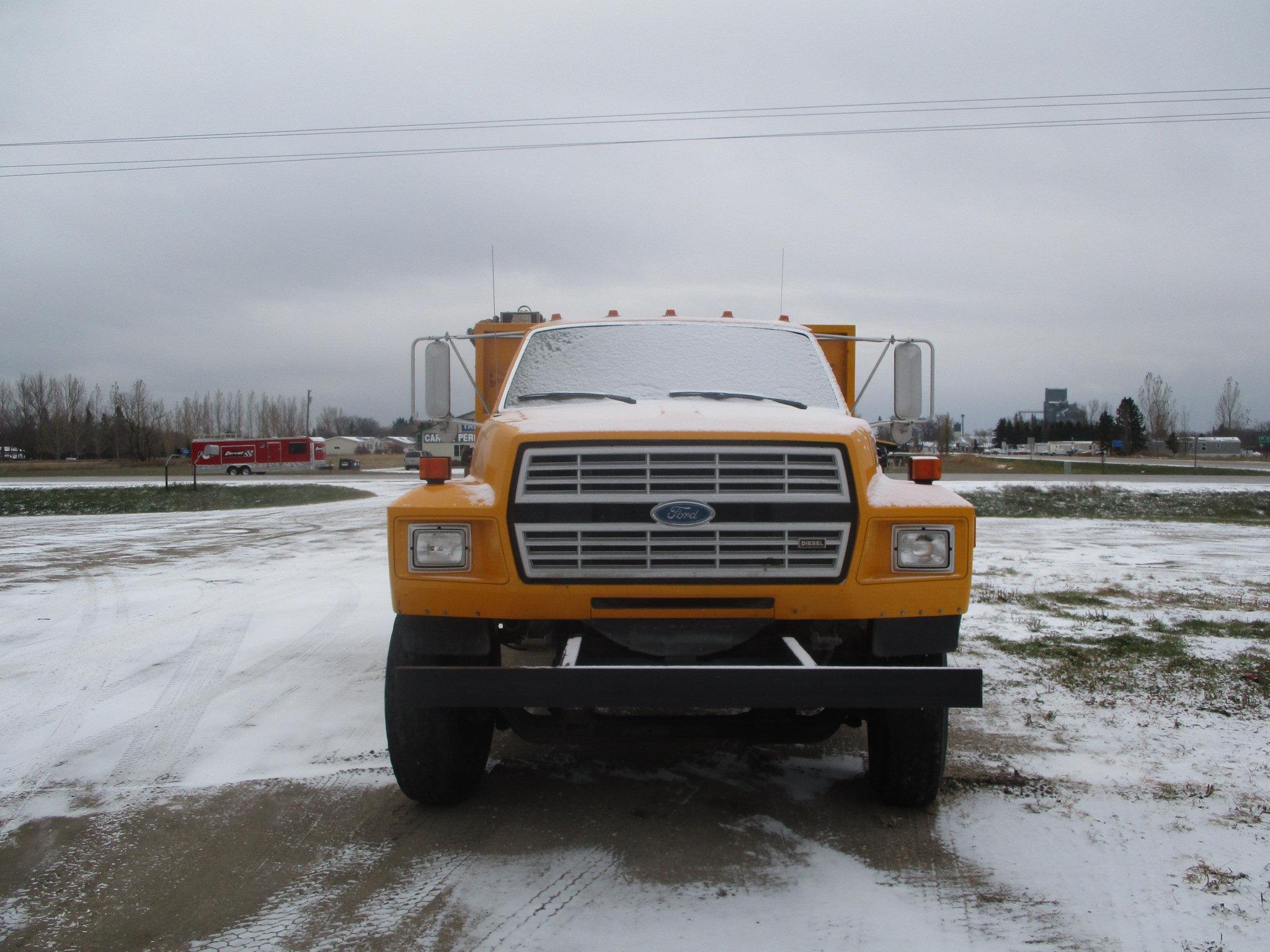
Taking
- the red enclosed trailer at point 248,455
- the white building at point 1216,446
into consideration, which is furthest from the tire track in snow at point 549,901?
the white building at point 1216,446

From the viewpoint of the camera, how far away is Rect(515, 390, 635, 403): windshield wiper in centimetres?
422

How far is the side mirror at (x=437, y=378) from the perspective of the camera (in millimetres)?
5273

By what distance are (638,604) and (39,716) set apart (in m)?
3.73

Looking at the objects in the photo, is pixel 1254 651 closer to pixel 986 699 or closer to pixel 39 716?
pixel 986 699

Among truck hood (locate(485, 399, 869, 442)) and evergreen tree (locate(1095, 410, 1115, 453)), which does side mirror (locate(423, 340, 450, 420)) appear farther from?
evergreen tree (locate(1095, 410, 1115, 453))

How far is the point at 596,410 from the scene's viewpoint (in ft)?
12.5

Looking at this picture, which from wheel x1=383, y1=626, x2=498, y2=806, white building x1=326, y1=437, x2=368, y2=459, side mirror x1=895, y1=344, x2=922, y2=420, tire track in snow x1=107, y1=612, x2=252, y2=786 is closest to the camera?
wheel x1=383, y1=626, x2=498, y2=806

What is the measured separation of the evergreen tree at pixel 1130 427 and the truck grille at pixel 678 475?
8387 cm

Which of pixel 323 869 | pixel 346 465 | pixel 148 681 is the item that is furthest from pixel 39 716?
pixel 346 465

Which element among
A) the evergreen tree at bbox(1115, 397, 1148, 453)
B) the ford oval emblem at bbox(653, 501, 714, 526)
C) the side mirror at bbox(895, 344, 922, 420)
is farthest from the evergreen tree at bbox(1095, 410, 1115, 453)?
the ford oval emblem at bbox(653, 501, 714, 526)

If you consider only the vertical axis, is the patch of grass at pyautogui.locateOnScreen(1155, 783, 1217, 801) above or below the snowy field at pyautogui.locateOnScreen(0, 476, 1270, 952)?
above

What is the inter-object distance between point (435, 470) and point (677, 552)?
1.11 m

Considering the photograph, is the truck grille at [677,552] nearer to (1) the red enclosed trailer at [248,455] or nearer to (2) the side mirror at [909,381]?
(2) the side mirror at [909,381]

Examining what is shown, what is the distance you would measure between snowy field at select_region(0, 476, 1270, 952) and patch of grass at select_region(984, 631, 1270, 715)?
31 mm
